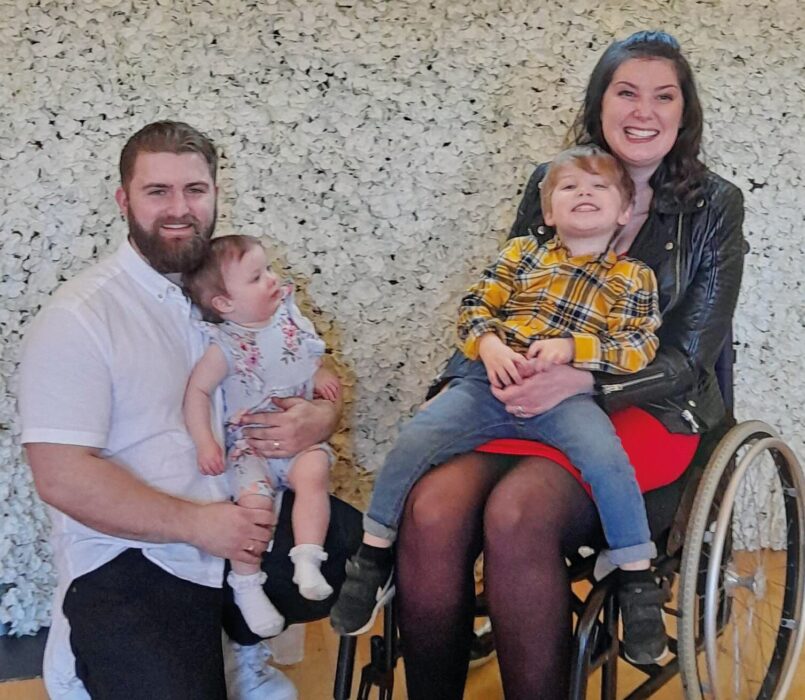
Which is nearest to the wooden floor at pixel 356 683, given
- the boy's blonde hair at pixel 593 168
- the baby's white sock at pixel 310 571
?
the baby's white sock at pixel 310 571

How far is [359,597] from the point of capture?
1.42 m

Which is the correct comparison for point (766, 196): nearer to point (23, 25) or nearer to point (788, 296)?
point (788, 296)

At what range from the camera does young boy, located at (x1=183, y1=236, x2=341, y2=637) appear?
1.57m

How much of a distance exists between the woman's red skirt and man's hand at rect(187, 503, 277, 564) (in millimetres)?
412

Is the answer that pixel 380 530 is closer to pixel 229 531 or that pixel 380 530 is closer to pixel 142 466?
pixel 229 531

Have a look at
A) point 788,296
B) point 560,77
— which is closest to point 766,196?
point 788,296

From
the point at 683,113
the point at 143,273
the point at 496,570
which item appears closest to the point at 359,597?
the point at 496,570

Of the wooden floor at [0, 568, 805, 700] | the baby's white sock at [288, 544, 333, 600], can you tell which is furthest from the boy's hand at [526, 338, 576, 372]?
the wooden floor at [0, 568, 805, 700]

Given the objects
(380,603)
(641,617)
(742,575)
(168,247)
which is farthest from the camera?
(742,575)

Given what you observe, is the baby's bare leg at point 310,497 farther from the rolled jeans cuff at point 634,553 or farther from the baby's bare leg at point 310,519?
the rolled jeans cuff at point 634,553

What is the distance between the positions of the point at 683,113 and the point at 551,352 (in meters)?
0.57

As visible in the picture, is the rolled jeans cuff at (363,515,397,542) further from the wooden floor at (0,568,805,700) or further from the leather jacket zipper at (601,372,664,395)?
the wooden floor at (0,568,805,700)

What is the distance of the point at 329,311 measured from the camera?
7.33ft

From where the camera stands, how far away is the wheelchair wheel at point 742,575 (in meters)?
1.39
